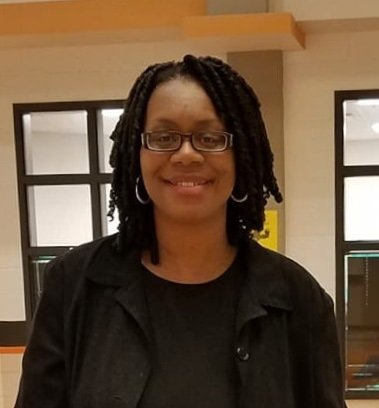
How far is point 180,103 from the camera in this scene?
0.99 meters

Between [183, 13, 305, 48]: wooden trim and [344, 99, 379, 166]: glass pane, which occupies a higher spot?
[183, 13, 305, 48]: wooden trim

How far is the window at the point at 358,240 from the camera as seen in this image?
2736 millimetres

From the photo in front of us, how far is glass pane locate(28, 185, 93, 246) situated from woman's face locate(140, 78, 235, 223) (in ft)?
6.62

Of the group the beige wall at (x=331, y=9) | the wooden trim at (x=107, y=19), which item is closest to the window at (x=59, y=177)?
the wooden trim at (x=107, y=19)

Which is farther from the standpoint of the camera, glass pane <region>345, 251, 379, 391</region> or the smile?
glass pane <region>345, 251, 379, 391</region>

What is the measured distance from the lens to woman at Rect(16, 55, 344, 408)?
3.23 feet

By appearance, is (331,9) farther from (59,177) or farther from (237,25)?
(59,177)

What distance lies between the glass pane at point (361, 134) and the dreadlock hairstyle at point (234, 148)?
1.75 meters

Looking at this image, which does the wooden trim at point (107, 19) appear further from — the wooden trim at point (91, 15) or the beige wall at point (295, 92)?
the beige wall at point (295, 92)

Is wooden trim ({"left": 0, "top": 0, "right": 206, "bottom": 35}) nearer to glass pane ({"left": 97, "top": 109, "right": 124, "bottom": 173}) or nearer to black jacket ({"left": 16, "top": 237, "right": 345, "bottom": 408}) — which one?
glass pane ({"left": 97, "top": 109, "right": 124, "bottom": 173})

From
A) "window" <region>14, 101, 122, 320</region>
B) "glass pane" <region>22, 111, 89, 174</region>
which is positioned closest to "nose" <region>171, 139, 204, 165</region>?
"window" <region>14, 101, 122, 320</region>

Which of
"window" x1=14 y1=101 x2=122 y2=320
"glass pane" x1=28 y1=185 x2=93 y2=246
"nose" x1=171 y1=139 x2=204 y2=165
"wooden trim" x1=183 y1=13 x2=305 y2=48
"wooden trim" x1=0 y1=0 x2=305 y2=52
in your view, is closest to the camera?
"nose" x1=171 y1=139 x2=204 y2=165

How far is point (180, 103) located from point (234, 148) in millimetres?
127

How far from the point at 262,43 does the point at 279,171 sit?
596 mm
